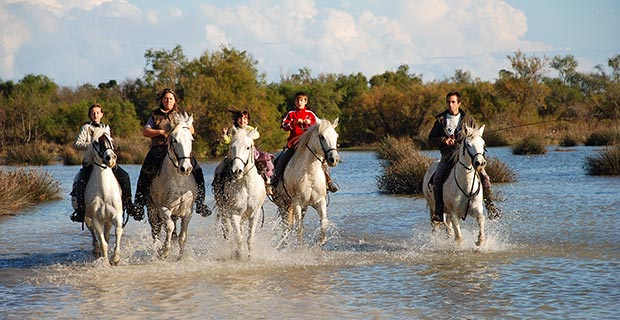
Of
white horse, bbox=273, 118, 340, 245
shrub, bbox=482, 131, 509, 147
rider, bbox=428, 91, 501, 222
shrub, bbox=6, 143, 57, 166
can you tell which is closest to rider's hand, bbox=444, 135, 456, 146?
rider, bbox=428, 91, 501, 222

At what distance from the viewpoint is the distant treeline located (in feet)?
166

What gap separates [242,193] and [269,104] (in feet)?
141

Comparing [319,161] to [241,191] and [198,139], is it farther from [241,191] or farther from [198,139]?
[198,139]

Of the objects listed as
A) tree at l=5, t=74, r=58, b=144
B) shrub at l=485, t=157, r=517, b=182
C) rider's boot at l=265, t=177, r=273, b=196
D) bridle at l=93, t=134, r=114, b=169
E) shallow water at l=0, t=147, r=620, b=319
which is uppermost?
tree at l=5, t=74, r=58, b=144

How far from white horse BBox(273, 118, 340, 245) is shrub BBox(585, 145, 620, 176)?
635 inches

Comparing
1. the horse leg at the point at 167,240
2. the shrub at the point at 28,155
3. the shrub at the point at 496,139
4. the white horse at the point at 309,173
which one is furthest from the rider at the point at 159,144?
the shrub at the point at 496,139

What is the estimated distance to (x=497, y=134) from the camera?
49031mm

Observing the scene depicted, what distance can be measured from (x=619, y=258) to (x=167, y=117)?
6257 mm

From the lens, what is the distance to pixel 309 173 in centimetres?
1127

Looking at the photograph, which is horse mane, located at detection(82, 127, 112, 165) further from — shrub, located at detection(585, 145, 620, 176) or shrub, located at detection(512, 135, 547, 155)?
shrub, located at detection(512, 135, 547, 155)

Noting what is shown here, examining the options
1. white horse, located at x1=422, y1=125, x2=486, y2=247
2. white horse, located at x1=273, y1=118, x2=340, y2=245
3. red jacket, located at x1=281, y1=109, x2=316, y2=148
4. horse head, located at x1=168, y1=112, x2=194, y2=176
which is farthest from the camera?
red jacket, located at x1=281, y1=109, x2=316, y2=148

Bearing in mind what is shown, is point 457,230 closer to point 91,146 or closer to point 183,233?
point 183,233

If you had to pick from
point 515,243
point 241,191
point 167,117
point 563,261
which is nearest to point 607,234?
point 515,243

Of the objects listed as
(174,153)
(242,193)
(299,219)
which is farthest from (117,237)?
(299,219)
